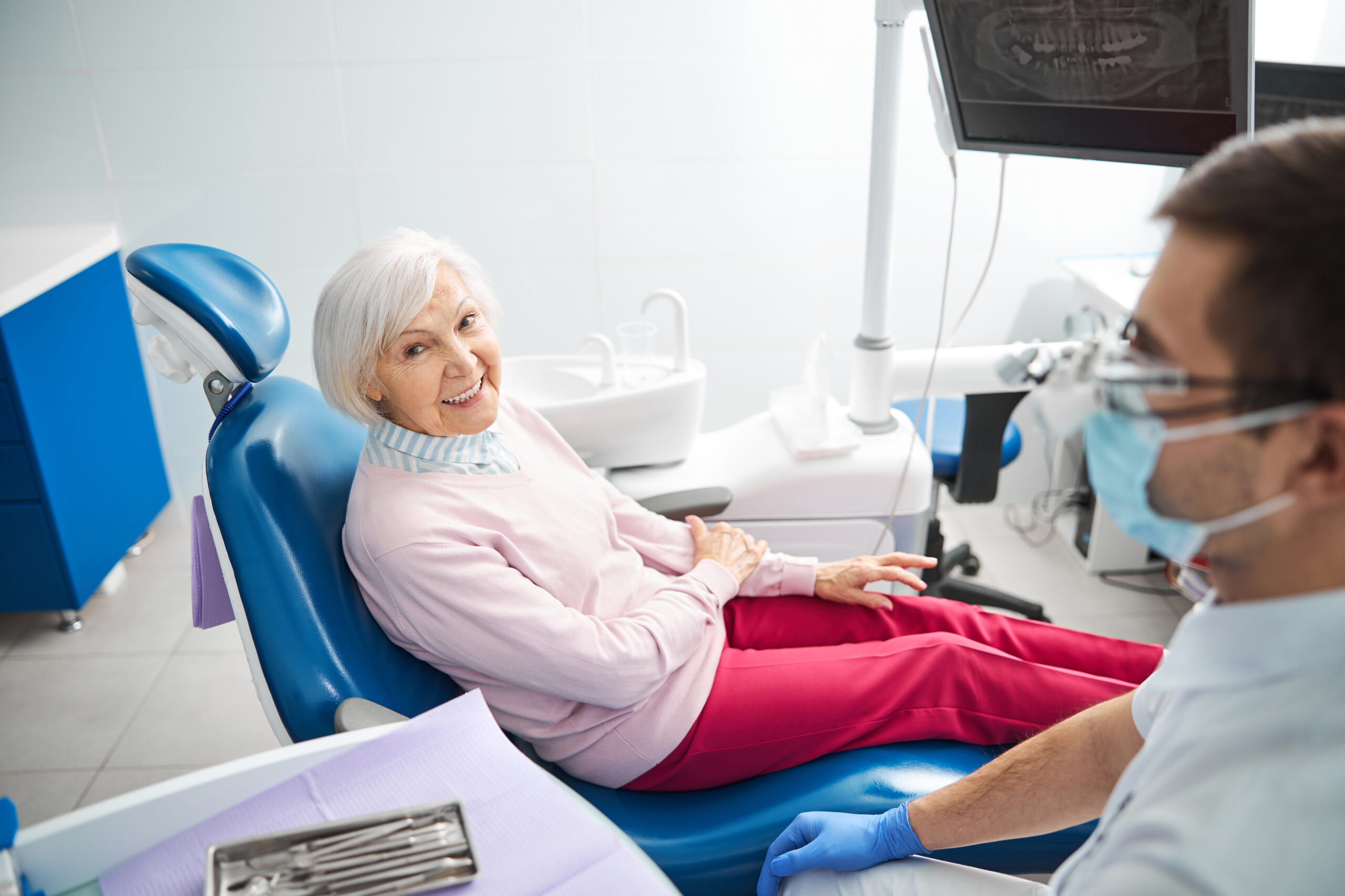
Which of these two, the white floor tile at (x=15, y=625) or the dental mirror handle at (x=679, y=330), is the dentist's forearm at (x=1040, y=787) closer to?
the dental mirror handle at (x=679, y=330)

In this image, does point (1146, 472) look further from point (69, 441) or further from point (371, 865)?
point (69, 441)

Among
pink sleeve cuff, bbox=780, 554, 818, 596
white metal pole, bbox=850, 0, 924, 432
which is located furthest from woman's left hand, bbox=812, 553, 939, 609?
white metal pole, bbox=850, 0, 924, 432

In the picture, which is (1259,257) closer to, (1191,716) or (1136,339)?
(1136,339)

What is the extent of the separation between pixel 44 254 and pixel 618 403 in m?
1.60

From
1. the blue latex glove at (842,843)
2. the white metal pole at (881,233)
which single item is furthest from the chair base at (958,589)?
the blue latex glove at (842,843)

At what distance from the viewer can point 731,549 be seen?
62.0 inches

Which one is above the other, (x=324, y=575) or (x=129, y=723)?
(x=324, y=575)

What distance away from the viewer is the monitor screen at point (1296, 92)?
1.63 meters

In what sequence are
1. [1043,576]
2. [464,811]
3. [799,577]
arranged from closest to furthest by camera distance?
[464,811], [799,577], [1043,576]

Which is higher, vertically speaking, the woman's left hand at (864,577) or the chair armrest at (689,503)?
the chair armrest at (689,503)

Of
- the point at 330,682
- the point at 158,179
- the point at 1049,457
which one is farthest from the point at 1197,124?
the point at 158,179

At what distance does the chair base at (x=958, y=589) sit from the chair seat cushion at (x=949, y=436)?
0.18 m

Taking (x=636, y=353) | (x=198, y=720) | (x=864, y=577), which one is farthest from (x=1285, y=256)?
(x=198, y=720)

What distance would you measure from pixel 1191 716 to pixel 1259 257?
14.2 inches
